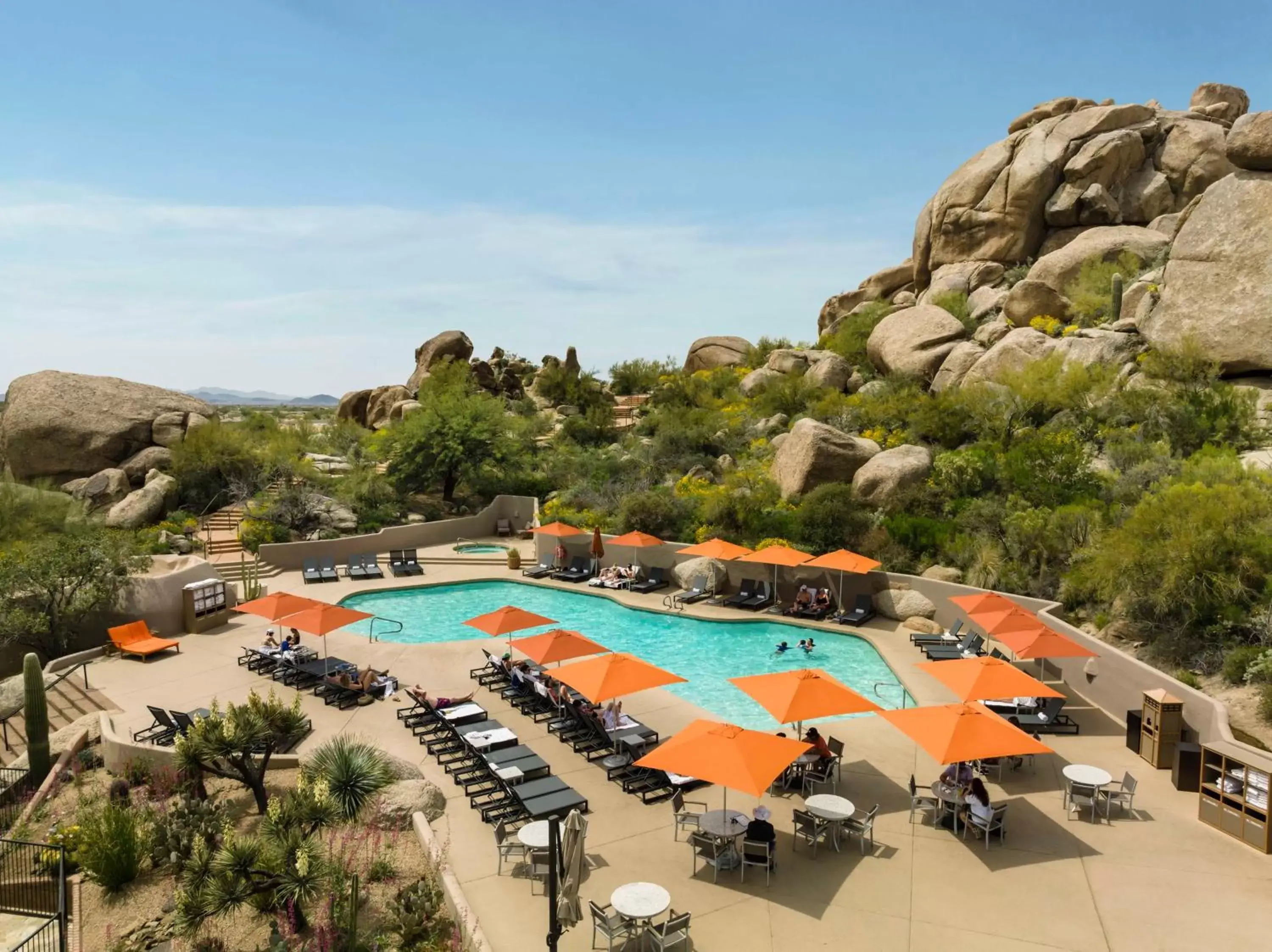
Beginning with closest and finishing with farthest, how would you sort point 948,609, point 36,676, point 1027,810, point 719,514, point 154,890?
1. point 154,890
2. point 1027,810
3. point 36,676
4. point 948,609
5. point 719,514

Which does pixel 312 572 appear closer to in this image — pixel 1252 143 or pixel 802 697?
pixel 802 697

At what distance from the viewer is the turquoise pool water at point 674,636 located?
17422 millimetres

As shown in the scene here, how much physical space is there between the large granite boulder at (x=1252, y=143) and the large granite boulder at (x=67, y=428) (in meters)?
45.3

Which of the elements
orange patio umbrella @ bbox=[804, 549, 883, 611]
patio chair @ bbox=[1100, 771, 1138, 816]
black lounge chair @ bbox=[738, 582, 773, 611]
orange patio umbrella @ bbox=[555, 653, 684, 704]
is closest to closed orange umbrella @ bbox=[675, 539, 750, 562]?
black lounge chair @ bbox=[738, 582, 773, 611]

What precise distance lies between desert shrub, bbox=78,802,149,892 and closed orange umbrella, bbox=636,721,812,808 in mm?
7246

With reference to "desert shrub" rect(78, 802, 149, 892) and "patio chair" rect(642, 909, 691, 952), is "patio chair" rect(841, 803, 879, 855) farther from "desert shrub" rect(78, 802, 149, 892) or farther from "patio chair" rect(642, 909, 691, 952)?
"desert shrub" rect(78, 802, 149, 892)

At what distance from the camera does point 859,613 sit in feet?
71.9

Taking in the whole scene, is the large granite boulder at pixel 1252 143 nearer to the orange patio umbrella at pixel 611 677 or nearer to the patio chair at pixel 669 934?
the orange patio umbrella at pixel 611 677

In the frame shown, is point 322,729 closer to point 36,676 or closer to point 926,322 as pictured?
point 36,676

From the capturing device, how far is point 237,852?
9.34 meters

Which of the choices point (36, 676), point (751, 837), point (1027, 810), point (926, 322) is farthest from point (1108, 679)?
point (926, 322)

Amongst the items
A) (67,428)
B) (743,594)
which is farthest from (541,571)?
(67,428)

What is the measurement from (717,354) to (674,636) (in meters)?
35.6

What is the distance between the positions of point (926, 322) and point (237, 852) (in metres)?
36.5
